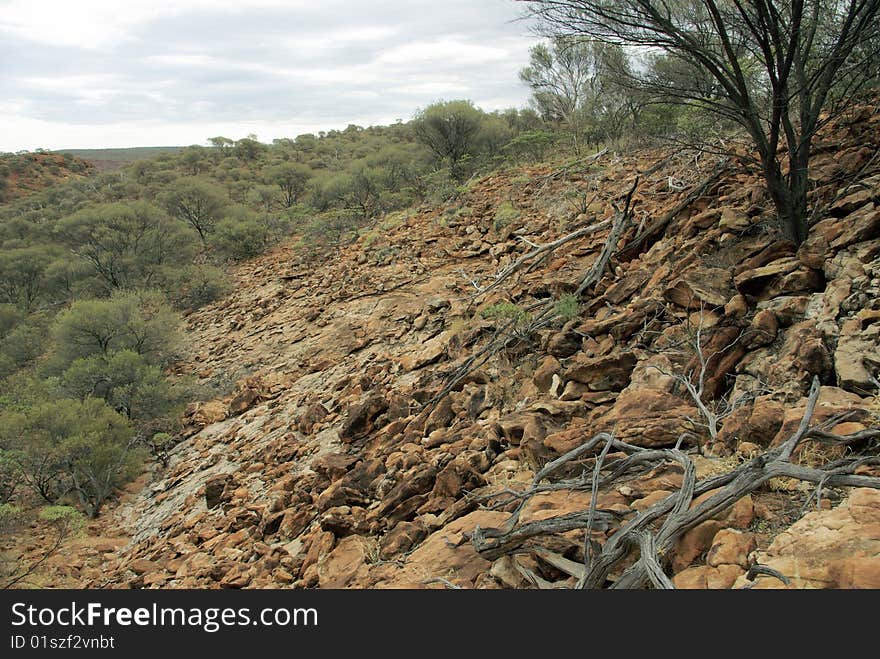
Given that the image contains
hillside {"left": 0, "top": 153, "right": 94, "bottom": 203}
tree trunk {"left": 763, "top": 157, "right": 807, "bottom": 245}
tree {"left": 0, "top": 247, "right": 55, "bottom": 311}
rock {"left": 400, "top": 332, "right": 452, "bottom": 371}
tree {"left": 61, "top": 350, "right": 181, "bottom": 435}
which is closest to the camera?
tree trunk {"left": 763, "top": 157, "right": 807, "bottom": 245}

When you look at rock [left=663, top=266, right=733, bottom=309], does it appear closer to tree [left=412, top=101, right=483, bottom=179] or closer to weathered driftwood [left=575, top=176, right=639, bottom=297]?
weathered driftwood [left=575, top=176, right=639, bottom=297]

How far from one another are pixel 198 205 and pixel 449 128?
10817 mm

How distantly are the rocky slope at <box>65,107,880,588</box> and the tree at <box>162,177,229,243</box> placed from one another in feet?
46.9

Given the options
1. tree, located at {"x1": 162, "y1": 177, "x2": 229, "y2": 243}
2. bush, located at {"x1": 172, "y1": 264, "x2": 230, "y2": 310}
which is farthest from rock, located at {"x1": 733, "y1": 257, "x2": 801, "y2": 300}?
tree, located at {"x1": 162, "y1": 177, "x2": 229, "y2": 243}

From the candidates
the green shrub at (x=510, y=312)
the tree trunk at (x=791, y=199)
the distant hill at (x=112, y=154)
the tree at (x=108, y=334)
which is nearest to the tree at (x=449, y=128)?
the tree at (x=108, y=334)

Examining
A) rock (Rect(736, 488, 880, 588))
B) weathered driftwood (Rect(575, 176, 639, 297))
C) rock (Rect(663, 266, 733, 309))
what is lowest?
rock (Rect(736, 488, 880, 588))

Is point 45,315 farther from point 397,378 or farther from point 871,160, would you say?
point 871,160

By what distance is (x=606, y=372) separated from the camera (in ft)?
12.8

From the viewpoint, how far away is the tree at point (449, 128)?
1677 centimetres

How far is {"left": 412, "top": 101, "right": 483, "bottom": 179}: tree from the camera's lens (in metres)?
16.8

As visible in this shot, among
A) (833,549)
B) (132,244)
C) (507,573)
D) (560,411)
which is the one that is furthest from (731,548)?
(132,244)

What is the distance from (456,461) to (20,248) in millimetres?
25669

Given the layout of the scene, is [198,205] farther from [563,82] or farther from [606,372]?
[606,372]

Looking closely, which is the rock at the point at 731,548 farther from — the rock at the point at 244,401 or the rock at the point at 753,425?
the rock at the point at 244,401
